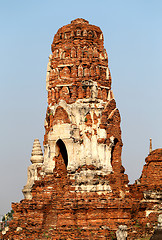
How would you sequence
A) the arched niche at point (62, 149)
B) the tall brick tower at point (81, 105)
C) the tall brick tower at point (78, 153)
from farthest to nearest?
1. the arched niche at point (62, 149)
2. the tall brick tower at point (81, 105)
3. the tall brick tower at point (78, 153)

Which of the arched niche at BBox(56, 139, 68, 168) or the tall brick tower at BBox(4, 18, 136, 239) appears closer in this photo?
the tall brick tower at BBox(4, 18, 136, 239)

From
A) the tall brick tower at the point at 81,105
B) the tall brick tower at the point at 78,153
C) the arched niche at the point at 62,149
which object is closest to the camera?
the tall brick tower at the point at 78,153

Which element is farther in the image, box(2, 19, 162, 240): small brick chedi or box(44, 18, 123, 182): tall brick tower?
box(44, 18, 123, 182): tall brick tower

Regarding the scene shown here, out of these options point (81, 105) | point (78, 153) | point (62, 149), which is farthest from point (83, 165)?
point (81, 105)

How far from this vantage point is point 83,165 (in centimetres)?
2205

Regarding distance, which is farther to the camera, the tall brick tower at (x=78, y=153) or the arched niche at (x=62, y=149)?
the arched niche at (x=62, y=149)

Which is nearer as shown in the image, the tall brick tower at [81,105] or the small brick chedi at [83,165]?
the small brick chedi at [83,165]

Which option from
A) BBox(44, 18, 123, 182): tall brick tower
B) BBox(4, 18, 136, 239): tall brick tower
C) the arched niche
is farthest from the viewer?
the arched niche

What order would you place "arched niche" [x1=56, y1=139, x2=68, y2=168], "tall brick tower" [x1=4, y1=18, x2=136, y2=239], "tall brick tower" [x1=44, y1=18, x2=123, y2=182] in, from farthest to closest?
"arched niche" [x1=56, y1=139, x2=68, y2=168] → "tall brick tower" [x1=44, y1=18, x2=123, y2=182] → "tall brick tower" [x1=4, y1=18, x2=136, y2=239]

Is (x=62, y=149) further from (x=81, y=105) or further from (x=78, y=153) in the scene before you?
(x=81, y=105)

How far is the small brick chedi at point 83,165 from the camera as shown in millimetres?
21062

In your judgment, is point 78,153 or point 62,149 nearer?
point 78,153

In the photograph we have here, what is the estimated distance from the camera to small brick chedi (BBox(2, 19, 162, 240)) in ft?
69.1

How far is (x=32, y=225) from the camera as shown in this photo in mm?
21438
